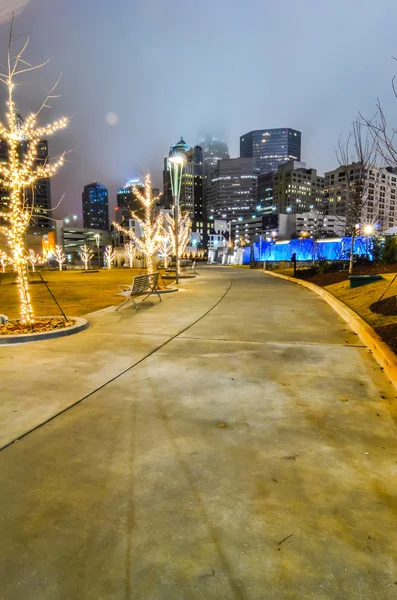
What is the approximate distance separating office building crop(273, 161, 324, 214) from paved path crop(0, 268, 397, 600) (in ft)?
579

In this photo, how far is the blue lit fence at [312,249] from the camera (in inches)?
1134

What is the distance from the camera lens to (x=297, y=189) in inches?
6801

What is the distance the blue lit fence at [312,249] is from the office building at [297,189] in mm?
133339

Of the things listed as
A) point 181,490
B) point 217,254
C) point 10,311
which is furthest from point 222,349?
point 217,254

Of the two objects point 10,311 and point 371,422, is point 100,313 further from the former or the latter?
point 371,422

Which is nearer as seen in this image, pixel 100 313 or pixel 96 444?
pixel 96 444

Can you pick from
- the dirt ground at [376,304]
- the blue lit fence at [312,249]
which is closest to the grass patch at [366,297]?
the dirt ground at [376,304]

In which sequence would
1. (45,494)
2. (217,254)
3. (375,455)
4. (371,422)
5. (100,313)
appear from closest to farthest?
(45,494)
(375,455)
(371,422)
(100,313)
(217,254)

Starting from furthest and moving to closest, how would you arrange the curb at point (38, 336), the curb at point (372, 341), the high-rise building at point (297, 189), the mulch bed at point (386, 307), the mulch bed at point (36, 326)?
the high-rise building at point (297, 189) → the mulch bed at point (386, 307) → the mulch bed at point (36, 326) → the curb at point (38, 336) → the curb at point (372, 341)

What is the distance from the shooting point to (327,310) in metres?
10.0

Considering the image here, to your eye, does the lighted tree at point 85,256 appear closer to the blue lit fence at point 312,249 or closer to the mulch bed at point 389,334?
the blue lit fence at point 312,249

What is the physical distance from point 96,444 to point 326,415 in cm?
223

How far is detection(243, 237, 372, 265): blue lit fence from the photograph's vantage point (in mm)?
28809

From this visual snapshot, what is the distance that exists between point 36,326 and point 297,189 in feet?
596
